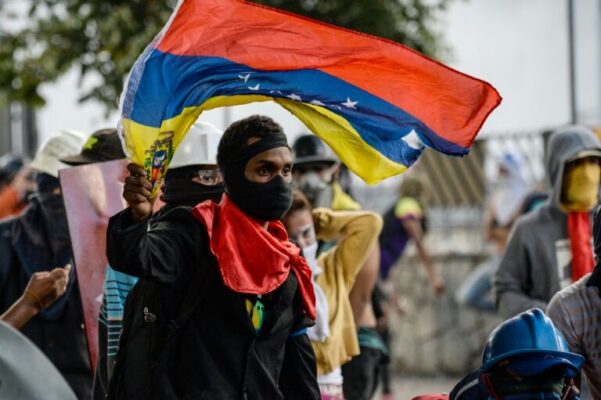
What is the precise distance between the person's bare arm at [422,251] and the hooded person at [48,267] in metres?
4.62

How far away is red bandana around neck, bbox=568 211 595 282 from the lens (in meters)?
6.45

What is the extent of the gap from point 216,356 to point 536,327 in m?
1.06

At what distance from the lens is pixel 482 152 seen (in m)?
13.1

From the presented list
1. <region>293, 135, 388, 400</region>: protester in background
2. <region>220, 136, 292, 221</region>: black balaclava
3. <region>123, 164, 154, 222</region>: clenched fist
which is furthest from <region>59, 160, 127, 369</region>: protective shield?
<region>123, 164, 154, 222</region>: clenched fist

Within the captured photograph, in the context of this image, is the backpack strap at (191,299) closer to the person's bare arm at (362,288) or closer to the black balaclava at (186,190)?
the black balaclava at (186,190)

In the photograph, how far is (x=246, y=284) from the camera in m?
4.39

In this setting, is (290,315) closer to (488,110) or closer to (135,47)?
(488,110)

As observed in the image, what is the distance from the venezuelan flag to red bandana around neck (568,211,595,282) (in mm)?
1616

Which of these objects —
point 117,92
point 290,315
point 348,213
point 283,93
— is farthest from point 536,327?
point 117,92

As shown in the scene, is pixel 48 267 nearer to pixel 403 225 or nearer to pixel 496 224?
pixel 403 225

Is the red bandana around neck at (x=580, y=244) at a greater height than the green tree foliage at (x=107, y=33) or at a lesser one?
lesser

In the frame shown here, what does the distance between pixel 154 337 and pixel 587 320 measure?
1504 mm

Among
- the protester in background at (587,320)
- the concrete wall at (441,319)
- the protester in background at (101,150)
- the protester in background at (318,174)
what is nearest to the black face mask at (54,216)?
the protester in background at (101,150)

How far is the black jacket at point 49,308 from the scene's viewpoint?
600cm
